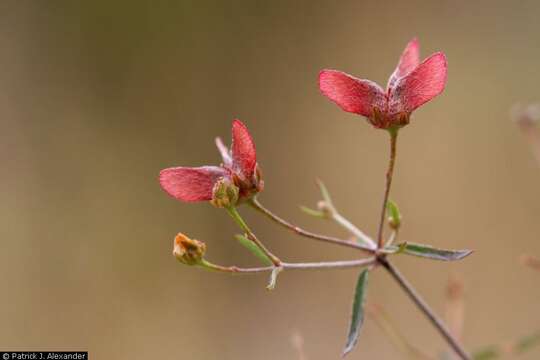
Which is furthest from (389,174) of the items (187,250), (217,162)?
(217,162)

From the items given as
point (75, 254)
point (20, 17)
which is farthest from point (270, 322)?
point (20, 17)

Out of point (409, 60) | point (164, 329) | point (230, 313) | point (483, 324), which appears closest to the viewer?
point (409, 60)

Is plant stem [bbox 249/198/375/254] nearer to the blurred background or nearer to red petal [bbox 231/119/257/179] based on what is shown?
red petal [bbox 231/119/257/179]

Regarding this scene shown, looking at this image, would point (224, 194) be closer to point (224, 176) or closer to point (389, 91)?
point (224, 176)

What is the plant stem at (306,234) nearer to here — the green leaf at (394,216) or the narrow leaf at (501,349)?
the green leaf at (394,216)

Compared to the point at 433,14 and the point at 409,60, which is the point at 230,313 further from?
the point at 409,60
